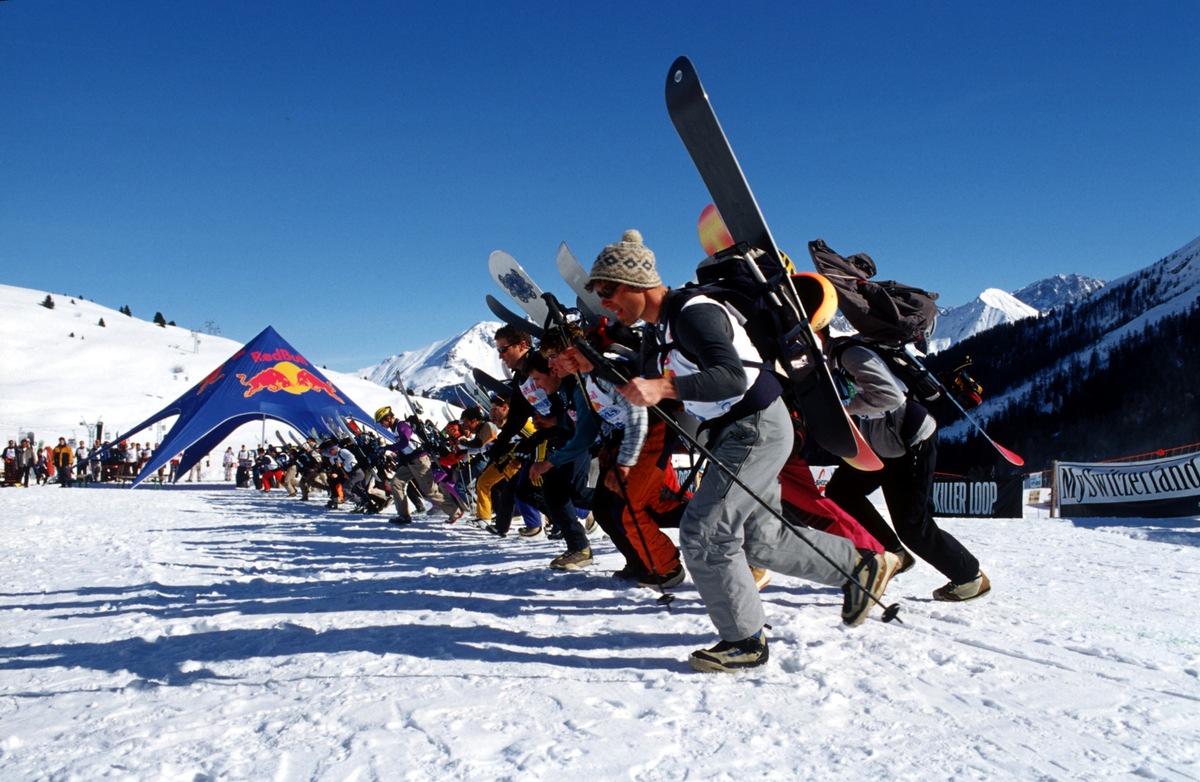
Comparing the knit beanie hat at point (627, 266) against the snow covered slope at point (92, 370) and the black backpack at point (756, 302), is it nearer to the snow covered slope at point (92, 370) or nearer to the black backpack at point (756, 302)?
the black backpack at point (756, 302)

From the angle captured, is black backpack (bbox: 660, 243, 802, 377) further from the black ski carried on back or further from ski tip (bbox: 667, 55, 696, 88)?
ski tip (bbox: 667, 55, 696, 88)

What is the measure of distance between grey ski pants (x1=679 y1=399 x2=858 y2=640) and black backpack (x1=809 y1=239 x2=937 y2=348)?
0.86m

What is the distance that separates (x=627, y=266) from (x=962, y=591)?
99.2 inches

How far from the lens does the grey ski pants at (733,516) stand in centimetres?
292

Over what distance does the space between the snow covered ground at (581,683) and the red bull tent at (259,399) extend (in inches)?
730

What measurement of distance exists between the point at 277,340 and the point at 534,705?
26.4 m

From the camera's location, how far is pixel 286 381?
2486 cm

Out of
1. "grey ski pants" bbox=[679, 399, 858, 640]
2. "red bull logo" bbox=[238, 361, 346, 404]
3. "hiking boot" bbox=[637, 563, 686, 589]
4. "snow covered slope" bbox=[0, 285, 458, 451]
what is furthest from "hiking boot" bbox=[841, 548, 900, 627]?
"snow covered slope" bbox=[0, 285, 458, 451]

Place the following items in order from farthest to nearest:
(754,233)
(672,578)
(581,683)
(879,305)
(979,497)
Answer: (979,497), (672,578), (879,305), (754,233), (581,683)

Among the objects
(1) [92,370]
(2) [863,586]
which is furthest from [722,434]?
(1) [92,370]

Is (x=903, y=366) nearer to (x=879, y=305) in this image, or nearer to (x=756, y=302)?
(x=879, y=305)

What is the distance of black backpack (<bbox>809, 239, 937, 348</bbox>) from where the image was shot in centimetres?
363

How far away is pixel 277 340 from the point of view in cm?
2633

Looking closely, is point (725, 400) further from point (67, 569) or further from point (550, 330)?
point (67, 569)
